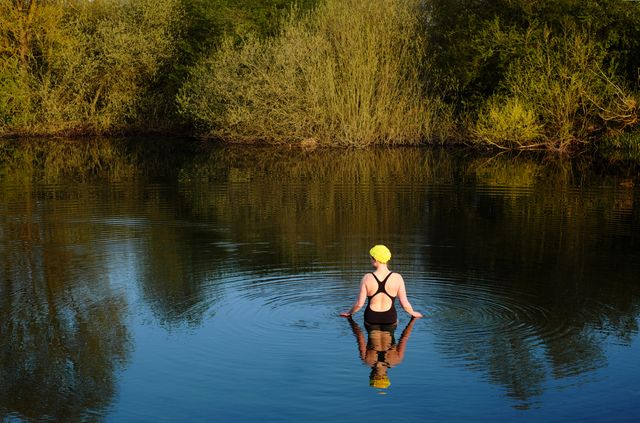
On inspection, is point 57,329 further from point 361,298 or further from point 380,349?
point 380,349

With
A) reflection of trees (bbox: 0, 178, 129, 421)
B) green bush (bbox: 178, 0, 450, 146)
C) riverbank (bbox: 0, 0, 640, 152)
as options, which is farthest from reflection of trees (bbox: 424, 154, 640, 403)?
green bush (bbox: 178, 0, 450, 146)

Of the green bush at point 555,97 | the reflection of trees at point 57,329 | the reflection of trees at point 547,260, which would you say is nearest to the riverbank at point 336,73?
the green bush at point 555,97

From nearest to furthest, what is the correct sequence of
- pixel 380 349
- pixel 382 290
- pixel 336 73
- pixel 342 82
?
pixel 380 349, pixel 382 290, pixel 336 73, pixel 342 82

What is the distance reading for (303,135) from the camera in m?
41.2

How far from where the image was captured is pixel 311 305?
11.4 metres

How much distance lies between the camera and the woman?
10297 millimetres

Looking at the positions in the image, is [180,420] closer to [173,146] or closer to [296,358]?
[296,358]

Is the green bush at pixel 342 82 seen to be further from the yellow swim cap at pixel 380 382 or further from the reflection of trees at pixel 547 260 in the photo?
the yellow swim cap at pixel 380 382

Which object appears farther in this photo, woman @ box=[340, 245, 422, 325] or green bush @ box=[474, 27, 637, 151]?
green bush @ box=[474, 27, 637, 151]

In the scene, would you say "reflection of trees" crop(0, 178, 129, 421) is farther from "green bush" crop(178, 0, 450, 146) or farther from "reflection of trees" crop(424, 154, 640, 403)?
"green bush" crop(178, 0, 450, 146)

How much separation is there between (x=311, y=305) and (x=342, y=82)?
95.8 ft

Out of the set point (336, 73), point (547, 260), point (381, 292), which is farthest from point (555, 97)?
point (381, 292)

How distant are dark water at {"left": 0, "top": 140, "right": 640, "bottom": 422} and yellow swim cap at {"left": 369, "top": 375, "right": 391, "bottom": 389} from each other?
109mm

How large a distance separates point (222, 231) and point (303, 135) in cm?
2389
